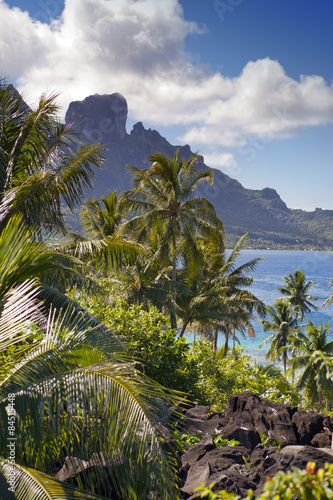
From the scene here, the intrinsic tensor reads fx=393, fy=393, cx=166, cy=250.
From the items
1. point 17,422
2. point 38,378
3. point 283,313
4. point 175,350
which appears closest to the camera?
point 17,422

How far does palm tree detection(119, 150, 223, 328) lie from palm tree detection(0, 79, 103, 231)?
10.8 metres

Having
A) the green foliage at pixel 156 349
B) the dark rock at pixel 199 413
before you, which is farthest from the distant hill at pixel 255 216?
the dark rock at pixel 199 413

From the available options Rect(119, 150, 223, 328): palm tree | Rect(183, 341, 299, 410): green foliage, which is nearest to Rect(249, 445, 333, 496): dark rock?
Rect(183, 341, 299, 410): green foliage

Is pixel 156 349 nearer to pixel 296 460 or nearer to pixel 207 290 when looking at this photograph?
pixel 296 460

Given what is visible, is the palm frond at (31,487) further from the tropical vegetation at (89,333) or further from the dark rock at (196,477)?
the dark rock at (196,477)

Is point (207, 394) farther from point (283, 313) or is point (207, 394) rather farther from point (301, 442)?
point (283, 313)

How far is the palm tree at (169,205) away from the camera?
19188mm

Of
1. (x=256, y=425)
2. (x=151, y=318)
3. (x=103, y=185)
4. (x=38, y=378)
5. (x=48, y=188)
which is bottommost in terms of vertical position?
(x=256, y=425)

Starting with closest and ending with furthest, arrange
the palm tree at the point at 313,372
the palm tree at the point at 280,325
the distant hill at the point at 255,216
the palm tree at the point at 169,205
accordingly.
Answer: the palm tree at the point at 169,205 → the palm tree at the point at 313,372 → the palm tree at the point at 280,325 → the distant hill at the point at 255,216

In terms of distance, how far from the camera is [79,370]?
10.2 feet

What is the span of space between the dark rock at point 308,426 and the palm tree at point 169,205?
45.3 feet

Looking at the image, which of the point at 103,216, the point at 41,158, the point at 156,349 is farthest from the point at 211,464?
the point at 103,216

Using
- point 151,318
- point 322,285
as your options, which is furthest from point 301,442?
point 322,285

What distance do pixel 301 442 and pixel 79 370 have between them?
14.3 feet
